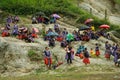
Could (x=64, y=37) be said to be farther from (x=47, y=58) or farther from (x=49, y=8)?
(x=49, y=8)

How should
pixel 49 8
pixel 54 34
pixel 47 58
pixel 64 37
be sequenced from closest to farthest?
pixel 47 58 < pixel 54 34 < pixel 64 37 < pixel 49 8

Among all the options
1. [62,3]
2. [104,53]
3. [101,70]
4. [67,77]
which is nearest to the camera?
[67,77]

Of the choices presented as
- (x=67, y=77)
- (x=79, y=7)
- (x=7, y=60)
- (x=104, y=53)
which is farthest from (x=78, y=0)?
(x=67, y=77)

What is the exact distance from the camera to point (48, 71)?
1245 inches

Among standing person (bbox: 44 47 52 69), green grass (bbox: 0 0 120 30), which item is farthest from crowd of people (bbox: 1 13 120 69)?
green grass (bbox: 0 0 120 30)

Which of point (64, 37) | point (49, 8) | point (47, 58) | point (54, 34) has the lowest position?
point (47, 58)

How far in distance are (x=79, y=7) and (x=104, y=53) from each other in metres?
17.1

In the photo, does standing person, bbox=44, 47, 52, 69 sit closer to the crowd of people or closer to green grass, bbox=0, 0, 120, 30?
the crowd of people

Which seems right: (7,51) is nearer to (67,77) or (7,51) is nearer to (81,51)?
(81,51)

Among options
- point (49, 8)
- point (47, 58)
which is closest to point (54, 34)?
point (47, 58)

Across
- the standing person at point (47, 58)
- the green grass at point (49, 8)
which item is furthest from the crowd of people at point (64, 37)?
the green grass at point (49, 8)

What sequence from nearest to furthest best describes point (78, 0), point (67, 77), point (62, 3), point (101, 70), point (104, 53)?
point (67, 77), point (101, 70), point (104, 53), point (62, 3), point (78, 0)

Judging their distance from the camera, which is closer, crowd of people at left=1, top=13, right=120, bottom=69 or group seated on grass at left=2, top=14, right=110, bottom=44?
crowd of people at left=1, top=13, right=120, bottom=69

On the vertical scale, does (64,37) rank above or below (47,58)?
above
